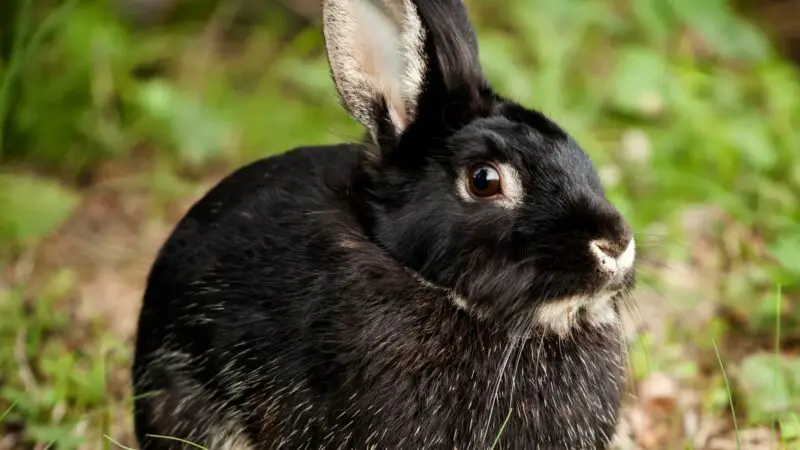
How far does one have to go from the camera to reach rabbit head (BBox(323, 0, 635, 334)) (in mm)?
3129

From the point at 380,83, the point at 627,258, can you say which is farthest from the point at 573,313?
the point at 380,83

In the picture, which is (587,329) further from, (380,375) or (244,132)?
(244,132)

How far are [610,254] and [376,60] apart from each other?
3.09ft

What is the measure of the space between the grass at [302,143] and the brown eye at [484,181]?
1.40m

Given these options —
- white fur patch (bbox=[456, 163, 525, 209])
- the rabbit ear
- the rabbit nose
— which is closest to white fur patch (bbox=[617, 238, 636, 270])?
the rabbit nose

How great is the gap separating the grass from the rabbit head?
124cm

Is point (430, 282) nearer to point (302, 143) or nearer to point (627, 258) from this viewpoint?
point (627, 258)

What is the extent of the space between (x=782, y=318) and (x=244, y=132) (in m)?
3.03

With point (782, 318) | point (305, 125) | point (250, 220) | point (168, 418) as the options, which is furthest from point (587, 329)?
point (305, 125)

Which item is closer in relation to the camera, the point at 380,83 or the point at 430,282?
the point at 430,282

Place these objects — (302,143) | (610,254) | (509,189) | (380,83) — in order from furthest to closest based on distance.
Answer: (302,143) → (380,83) → (509,189) → (610,254)

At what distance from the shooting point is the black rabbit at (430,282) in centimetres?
319

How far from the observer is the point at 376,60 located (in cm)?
351

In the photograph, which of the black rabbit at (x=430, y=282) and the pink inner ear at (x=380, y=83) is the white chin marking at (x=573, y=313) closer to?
the black rabbit at (x=430, y=282)
